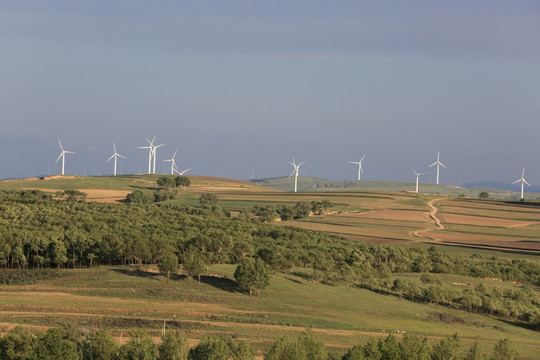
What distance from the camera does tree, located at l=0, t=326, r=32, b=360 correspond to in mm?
58344

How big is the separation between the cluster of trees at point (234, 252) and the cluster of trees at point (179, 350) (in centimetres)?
3723


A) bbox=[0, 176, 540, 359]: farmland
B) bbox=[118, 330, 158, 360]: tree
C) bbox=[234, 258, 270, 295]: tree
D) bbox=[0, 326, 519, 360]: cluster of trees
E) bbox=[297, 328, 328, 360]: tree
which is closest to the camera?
bbox=[118, 330, 158, 360]: tree

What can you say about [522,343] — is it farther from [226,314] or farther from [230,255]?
[230,255]

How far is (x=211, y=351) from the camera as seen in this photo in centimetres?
5741

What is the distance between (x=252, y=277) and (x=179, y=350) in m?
36.2

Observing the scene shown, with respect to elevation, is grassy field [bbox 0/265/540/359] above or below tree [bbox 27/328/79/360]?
below

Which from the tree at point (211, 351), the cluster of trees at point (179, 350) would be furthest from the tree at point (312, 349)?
the tree at point (211, 351)

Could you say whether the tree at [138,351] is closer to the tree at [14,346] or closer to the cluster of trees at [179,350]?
the cluster of trees at [179,350]

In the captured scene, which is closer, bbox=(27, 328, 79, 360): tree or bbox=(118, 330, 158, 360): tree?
bbox=(118, 330, 158, 360): tree

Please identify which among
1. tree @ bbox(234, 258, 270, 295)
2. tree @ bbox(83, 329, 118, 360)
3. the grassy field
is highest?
tree @ bbox(234, 258, 270, 295)

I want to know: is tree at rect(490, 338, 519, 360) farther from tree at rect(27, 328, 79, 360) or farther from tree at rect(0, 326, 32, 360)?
tree at rect(0, 326, 32, 360)

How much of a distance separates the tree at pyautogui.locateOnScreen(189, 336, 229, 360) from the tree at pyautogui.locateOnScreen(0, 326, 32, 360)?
14089 mm

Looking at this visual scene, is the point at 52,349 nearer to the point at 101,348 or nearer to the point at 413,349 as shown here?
the point at 101,348

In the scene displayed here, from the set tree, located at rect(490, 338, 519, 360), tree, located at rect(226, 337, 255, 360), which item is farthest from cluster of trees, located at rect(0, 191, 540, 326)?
tree, located at rect(226, 337, 255, 360)
